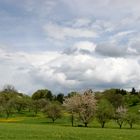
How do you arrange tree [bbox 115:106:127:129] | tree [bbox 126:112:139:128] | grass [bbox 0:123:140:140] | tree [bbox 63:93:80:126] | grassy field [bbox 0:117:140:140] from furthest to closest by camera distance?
tree [bbox 63:93:80:126] → tree [bbox 115:106:127:129] → tree [bbox 126:112:139:128] → grassy field [bbox 0:117:140:140] → grass [bbox 0:123:140:140]

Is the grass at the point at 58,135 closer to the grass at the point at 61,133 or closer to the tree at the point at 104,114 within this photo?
the grass at the point at 61,133

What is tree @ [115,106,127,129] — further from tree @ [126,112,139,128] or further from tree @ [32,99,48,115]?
tree @ [32,99,48,115]

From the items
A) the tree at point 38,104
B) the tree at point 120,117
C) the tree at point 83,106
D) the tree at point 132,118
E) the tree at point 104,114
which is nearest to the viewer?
the tree at point 104,114

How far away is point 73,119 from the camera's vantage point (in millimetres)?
→ 109750

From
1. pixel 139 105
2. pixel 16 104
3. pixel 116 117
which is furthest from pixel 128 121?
pixel 139 105

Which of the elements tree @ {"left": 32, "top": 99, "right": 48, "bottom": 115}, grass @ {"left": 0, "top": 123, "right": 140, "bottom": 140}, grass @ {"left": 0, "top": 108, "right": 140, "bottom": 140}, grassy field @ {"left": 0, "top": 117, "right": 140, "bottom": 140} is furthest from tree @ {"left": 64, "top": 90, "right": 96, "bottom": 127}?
grass @ {"left": 0, "top": 123, "right": 140, "bottom": 140}

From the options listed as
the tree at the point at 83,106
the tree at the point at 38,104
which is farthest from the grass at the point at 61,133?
the tree at the point at 38,104

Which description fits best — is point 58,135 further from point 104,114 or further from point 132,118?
point 132,118

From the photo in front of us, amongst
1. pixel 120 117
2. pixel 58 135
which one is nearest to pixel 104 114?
pixel 120 117

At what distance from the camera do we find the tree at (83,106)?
340 feet

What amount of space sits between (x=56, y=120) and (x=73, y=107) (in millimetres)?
21932

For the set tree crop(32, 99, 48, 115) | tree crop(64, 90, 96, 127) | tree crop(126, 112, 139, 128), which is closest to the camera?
tree crop(126, 112, 139, 128)

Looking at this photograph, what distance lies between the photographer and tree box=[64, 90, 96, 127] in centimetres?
10375

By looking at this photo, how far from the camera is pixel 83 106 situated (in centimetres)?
10844
